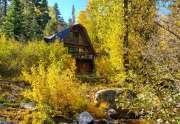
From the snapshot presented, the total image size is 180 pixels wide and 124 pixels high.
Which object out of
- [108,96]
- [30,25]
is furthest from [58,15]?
[108,96]

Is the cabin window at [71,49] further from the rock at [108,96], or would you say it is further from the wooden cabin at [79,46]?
the rock at [108,96]

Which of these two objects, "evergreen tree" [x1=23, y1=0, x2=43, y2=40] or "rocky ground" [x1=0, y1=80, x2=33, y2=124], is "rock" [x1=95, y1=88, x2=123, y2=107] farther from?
"evergreen tree" [x1=23, y1=0, x2=43, y2=40]

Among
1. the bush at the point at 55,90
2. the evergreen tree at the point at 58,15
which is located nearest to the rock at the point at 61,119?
the bush at the point at 55,90

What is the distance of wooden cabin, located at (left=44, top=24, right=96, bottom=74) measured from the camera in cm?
3859

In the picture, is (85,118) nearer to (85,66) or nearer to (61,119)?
(61,119)

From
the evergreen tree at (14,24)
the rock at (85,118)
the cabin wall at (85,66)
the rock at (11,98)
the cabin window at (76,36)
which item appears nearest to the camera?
the rock at (85,118)

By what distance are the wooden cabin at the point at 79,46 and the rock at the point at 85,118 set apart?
67.6ft

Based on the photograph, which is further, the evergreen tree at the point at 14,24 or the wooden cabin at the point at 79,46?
the evergreen tree at the point at 14,24

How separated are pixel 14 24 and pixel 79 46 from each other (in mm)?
8489

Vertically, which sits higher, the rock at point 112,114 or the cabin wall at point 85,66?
the cabin wall at point 85,66

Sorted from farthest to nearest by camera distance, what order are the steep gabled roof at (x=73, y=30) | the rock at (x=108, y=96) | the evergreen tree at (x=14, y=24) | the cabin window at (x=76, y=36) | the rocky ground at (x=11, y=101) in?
the evergreen tree at (x=14, y=24) < the cabin window at (x=76, y=36) < the steep gabled roof at (x=73, y=30) < the rock at (x=108, y=96) < the rocky ground at (x=11, y=101)

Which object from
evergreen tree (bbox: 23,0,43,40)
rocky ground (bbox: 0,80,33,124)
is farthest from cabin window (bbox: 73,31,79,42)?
rocky ground (bbox: 0,80,33,124)

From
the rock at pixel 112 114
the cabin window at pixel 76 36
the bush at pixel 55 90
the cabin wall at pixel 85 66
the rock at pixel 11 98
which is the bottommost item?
the rock at pixel 112 114

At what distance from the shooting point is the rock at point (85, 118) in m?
16.8
